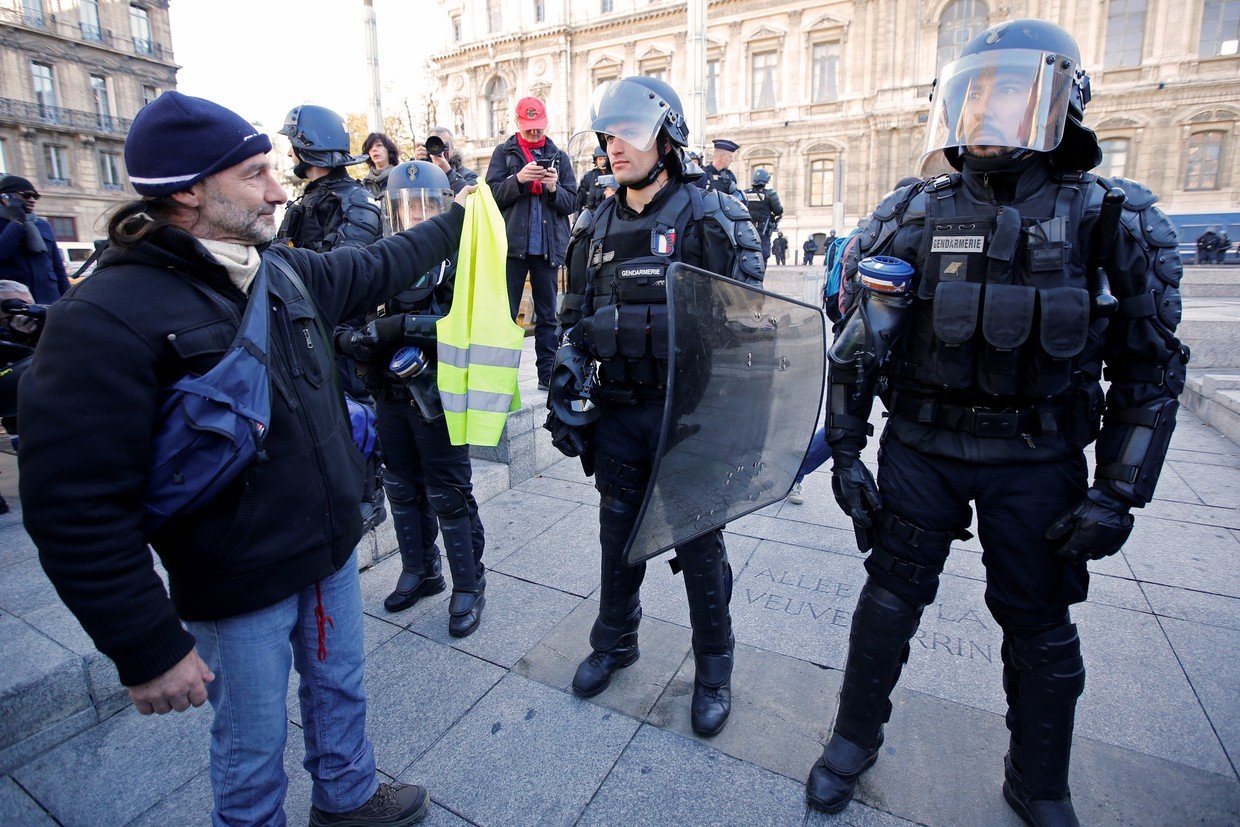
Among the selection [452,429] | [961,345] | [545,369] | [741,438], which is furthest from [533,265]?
[961,345]

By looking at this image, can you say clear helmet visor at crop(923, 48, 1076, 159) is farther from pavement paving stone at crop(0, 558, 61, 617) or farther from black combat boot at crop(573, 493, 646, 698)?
pavement paving stone at crop(0, 558, 61, 617)

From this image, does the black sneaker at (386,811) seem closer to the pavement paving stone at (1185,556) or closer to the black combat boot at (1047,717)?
the black combat boot at (1047,717)

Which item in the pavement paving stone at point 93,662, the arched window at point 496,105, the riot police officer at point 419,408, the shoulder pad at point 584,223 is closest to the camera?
the pavement paving stone at point 93,662

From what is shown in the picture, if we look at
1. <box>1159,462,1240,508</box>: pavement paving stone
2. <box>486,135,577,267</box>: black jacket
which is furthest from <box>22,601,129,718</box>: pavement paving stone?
<box>1159,462,1240,508</box>: pavement paving stone

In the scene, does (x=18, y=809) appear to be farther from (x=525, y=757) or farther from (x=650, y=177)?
(x=650, y=177)

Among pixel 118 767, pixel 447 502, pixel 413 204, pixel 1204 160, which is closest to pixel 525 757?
pixel 447 502

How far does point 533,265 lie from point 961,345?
4.39 meters

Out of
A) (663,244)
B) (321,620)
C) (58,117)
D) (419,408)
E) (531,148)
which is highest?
(58,117)

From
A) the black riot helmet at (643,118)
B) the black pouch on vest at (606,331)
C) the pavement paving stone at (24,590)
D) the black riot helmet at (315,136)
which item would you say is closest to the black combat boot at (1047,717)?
the black pouch on vest at (606,331)

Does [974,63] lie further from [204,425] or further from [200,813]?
[200,813]

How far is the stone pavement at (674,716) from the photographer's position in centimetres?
210

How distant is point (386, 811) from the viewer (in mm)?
1994

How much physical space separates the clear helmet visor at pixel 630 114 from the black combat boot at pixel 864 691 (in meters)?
1.70

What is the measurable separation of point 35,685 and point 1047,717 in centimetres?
325
